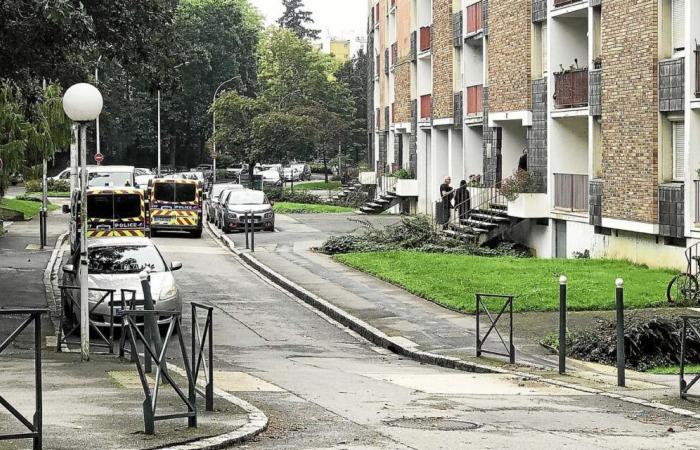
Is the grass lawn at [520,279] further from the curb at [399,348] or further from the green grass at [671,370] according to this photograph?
the green grass at [671,370]

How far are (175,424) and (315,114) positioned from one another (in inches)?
2827

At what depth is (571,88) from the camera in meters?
33.0

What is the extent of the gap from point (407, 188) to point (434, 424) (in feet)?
140

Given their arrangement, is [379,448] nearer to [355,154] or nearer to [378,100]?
[378,100]

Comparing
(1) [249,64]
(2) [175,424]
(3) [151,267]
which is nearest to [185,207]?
(3) [151,267]

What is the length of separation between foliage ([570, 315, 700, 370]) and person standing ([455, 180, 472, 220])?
22212mm

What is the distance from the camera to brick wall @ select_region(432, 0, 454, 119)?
46.8m

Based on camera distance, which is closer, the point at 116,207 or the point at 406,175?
the point at 116,207

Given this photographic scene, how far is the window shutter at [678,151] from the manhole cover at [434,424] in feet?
54.2

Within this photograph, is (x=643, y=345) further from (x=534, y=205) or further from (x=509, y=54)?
(x=509, y=54)

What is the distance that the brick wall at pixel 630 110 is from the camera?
1086 inches

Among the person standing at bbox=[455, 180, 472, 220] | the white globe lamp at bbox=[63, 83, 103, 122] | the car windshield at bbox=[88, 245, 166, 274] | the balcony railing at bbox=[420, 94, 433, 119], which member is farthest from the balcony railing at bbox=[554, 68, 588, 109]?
the white globe lamp at bbox=[63, 83, 103, 122]

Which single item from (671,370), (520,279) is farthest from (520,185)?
(671,370)

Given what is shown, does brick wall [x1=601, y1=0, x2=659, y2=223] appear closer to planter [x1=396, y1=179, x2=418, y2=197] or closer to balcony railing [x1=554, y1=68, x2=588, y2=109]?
balcony railing [x1=554, y1=68, x2=588, y2=109]
